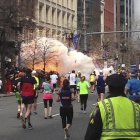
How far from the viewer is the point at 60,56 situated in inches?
2197

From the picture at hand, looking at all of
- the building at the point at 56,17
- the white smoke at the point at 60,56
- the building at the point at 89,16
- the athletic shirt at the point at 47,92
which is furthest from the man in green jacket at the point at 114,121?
the building at the point at 89,16

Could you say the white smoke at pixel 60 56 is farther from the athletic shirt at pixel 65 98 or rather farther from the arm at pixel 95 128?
the arm at pixel 95 128

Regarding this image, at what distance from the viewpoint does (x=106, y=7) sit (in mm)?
120000

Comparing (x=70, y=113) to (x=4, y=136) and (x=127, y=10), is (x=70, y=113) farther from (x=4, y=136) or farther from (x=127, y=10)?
(x=127, y=10)

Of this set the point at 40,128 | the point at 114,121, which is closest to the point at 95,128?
the point at 114,121

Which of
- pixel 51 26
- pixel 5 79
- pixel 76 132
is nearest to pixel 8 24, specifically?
pixel 5 79

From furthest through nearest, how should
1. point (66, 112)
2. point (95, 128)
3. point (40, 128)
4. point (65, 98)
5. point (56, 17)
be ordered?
point (56, 17) → point (40, 128) → point (65, 98) → point (66, 112) → point (95, 128)

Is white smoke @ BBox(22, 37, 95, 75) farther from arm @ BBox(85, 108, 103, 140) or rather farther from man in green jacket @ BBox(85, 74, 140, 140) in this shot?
arm @ BBox(85, 108, 103, 140)

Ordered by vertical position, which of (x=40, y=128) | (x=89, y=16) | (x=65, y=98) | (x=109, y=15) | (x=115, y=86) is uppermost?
(x=109, y=15)

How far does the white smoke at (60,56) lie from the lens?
5428 cm

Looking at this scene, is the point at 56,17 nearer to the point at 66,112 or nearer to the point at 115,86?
the point at 66,112

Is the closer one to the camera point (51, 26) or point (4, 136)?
A: point (4, 136)

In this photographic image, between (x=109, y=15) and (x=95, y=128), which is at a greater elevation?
(x=109, y=15)

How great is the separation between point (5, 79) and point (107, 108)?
122ft
